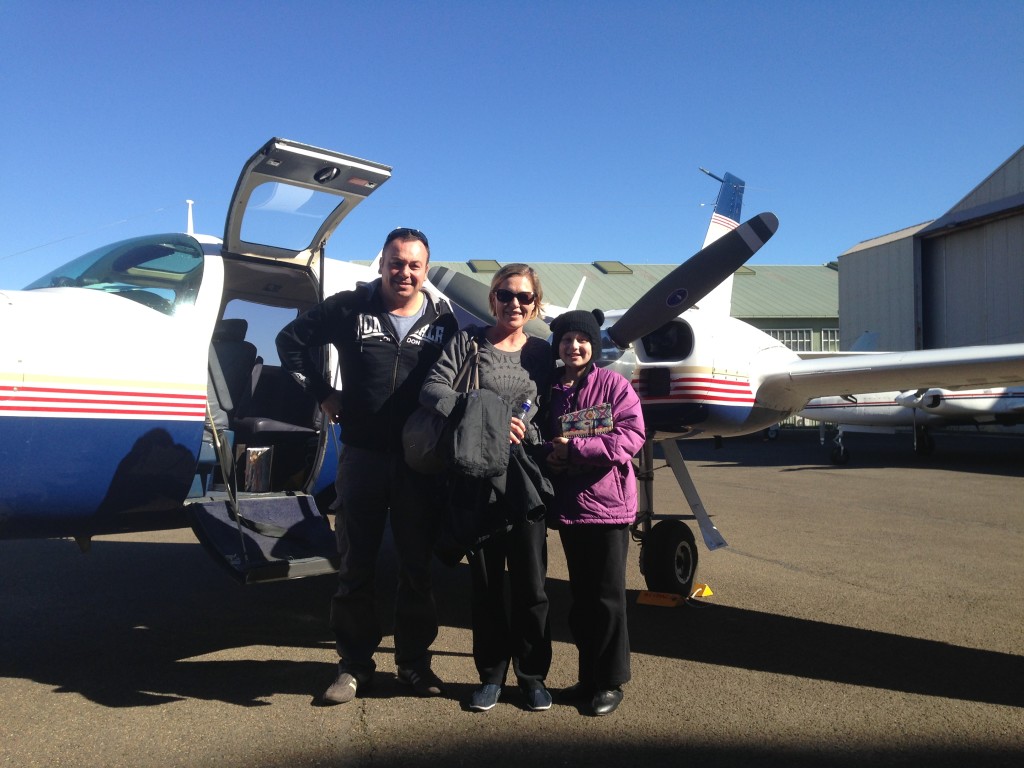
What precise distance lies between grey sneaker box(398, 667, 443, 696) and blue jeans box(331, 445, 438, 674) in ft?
0.54

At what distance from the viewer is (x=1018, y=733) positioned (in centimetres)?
315

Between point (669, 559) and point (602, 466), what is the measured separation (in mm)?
2293

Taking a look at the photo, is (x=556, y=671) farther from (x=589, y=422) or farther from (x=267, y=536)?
(x=267, y=536)

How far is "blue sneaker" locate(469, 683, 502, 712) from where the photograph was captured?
3307 mm

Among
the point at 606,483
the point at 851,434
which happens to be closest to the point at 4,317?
the point at 606,483

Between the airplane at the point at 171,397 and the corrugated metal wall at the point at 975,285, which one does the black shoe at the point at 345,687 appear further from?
the corrugated metal wall at the point at 975,285

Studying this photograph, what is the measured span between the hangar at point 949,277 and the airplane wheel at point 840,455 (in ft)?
26.4

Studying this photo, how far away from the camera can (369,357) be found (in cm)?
343

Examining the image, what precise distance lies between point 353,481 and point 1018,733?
2831 millimetres

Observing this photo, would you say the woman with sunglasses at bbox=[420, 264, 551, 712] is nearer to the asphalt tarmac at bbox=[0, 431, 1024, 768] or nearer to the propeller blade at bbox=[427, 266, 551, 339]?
the asphalt tarmac at bbox=[0, 431, 1024, 768]

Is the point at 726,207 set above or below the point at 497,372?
above

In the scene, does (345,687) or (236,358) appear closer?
(345,687)

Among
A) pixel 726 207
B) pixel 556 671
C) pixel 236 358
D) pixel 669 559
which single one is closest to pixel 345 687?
pixel 556 671

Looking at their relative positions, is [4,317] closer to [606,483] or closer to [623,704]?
[606,483]
